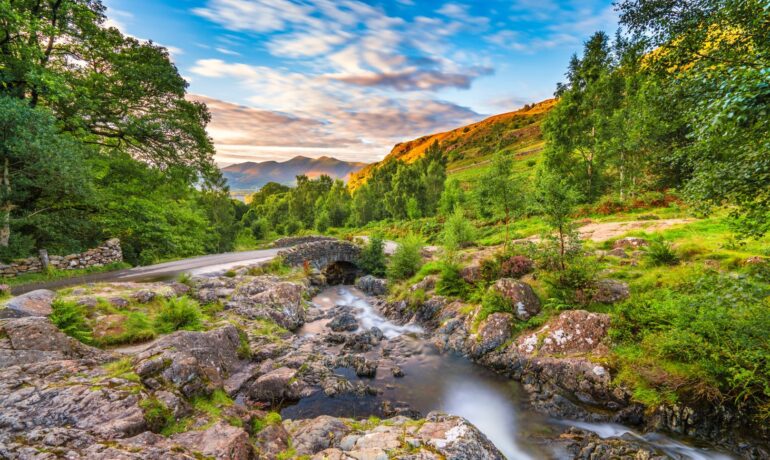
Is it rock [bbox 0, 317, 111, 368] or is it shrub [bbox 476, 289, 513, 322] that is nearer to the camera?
rock [bbox 0, 317, 111, 368]

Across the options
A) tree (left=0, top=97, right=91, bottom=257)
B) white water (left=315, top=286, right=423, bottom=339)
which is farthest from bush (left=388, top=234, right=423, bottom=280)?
tree (left=0, top=97, right=91, bottom=257)

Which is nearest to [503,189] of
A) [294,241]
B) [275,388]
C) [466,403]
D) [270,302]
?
[466,403]

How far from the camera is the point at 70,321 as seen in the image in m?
8.53

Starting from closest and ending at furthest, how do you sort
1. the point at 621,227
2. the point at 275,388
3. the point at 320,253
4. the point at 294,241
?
1. the point at 275,388
2. the point at 621,227
3. the point at 320,253
4. the point at 294,241

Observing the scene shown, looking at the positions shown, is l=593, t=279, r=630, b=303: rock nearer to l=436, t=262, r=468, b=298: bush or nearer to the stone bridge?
l=436, t=262, r=468, b=298: bush

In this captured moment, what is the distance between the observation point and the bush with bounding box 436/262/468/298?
699 inches

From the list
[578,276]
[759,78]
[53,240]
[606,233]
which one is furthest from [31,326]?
[606,233]

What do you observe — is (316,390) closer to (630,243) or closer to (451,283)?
(451,283)

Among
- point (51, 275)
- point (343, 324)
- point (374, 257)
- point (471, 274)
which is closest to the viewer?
point (51, 275)

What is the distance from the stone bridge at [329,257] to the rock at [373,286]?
4.28 meters

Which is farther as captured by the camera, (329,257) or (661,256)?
(329,257)

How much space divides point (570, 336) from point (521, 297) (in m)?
2.74

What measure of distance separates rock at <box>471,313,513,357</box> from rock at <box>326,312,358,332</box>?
6894mm

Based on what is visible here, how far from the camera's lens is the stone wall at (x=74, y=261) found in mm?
14555
